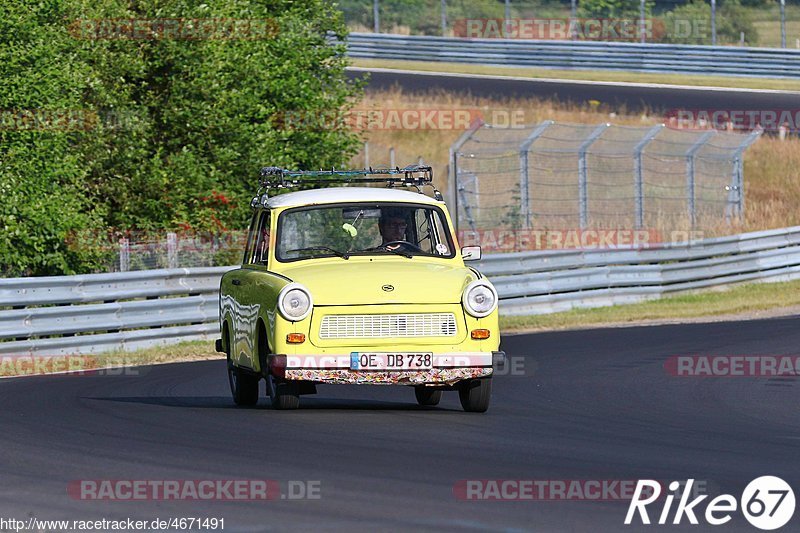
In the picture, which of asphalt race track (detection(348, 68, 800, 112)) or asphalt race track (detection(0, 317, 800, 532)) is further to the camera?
asphalt race track (detection(348, 68, 800, 112))

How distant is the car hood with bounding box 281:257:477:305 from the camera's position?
1099 cm

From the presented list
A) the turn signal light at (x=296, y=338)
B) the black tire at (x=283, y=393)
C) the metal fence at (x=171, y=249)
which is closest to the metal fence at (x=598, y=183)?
the metal fence at (x=171, y=249)

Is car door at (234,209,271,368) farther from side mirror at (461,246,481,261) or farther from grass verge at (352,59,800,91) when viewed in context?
grass verge at (352,59,800,91)

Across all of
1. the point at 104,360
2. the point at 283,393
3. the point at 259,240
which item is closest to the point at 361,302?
the point at 283,393

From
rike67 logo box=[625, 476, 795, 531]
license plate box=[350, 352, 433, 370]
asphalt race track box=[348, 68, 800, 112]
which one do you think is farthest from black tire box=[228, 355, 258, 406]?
asphalt race track box=[348, 68, 800, 112]

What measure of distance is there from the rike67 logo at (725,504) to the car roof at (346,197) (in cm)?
489

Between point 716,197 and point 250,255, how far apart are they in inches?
889

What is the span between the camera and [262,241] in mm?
12555

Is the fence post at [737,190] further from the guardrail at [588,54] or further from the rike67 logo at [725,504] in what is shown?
the rike67 logo at [725,504]

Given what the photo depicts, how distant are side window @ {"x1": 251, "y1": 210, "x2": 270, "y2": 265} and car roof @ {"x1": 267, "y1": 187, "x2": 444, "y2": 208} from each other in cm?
16

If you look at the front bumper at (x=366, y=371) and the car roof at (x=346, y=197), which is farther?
the car roof at (x=346, y=197)

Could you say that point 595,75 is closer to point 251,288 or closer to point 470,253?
point 470,253

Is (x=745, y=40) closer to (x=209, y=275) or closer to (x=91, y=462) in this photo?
(x=209, y=275)

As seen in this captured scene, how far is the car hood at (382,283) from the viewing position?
Result: 10992 millimetres
